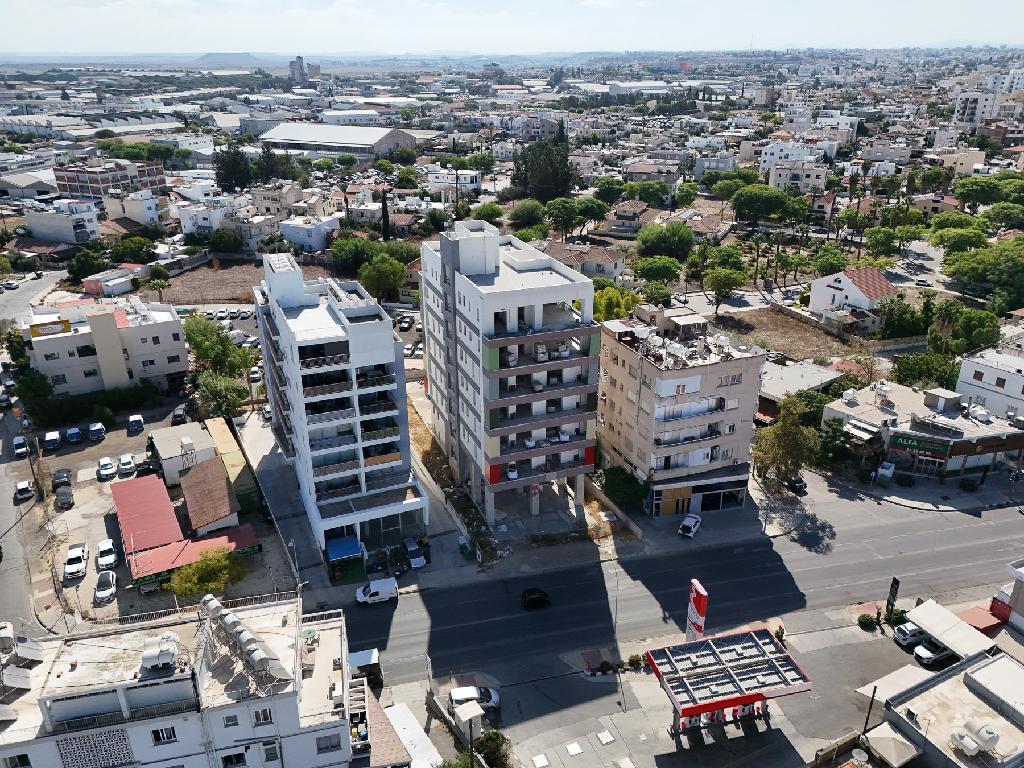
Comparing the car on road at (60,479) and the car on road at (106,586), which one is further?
the car on road at (60,479)

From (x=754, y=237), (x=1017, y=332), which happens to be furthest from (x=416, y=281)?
(x=1017, y=332)

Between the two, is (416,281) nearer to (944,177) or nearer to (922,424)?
(922,424)

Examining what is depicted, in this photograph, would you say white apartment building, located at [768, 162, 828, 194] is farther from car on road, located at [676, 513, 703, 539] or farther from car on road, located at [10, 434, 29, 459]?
car on road, located at [10, 434, 29, 459]

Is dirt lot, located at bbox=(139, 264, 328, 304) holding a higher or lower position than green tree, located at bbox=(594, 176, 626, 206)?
lower

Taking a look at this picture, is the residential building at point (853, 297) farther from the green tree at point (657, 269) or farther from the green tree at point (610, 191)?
the green tree at point (610, 191)

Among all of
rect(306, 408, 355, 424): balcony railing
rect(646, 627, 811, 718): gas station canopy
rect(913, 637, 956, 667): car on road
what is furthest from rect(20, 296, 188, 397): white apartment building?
rect(913, 637, 956, 667): car on road

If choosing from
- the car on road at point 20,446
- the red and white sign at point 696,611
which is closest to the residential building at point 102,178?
the car on road at point 20,446

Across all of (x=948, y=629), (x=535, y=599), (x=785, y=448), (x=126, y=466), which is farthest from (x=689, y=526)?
(x=126, y=466)
